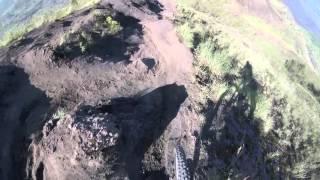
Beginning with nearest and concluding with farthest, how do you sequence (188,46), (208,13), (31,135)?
(31,135) < (188,46) < (208,13)

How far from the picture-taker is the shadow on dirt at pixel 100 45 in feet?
20.8

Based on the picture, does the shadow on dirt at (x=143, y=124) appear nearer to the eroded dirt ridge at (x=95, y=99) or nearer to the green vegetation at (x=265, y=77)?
the eroded dirt ridge at (x=95, y=99)

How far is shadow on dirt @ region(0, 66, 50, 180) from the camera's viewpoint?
5383 millimetres

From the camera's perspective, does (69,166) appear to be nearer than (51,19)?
Yes

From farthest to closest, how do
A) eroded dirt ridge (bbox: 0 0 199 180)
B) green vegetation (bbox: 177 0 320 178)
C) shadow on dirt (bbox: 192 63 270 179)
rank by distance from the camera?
green vegetation (bbox: 177 0 320 178) → shadow on dirt (bbox: 192 63 270 179) → eroded dirt ridge (bbox: 0 0 199 180)

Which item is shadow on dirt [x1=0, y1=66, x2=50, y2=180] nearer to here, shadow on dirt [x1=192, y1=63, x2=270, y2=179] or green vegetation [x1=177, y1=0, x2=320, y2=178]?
shadow on dirt [x1=192, y1=63, x2=270, y2=179]

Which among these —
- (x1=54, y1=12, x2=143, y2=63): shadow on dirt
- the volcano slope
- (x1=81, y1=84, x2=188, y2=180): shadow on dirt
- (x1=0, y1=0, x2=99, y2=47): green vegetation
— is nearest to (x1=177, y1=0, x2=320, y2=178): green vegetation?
the volcano slope

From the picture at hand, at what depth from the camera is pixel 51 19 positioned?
24.8 feet

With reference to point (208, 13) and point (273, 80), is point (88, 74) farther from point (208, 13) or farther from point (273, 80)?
point (208, 13)

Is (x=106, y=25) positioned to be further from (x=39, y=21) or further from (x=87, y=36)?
(x=39, y=21)

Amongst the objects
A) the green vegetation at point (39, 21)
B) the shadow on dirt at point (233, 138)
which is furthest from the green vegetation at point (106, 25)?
the shadow on dirt at point (233, 138)

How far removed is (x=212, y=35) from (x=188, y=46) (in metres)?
0.90

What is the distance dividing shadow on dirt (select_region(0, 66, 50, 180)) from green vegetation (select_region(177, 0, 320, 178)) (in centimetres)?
223

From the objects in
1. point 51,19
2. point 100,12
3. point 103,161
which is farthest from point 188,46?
point 103,161
